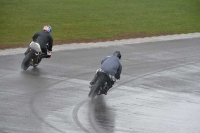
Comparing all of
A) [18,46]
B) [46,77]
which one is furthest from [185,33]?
[46,77]

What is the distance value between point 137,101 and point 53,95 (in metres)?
2.57

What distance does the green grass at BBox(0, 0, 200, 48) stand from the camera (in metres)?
30.3

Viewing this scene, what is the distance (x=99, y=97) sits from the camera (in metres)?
17.2

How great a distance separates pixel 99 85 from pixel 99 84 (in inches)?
1.7

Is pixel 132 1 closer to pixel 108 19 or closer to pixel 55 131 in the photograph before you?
pixel 108 19

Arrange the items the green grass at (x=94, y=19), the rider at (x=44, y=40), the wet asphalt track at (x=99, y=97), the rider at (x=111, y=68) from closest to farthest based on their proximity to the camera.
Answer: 1. the wet asphalt track at (x=99, y=97)
2. the rider at (x=111, y=68)
3. the rider at (x=44, y=40)
4. the green grass at (x=94, y=19)

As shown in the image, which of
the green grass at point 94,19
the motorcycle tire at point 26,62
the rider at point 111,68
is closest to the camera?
the rider at point 111,68

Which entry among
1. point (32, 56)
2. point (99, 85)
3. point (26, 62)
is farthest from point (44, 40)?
point (99, 85)

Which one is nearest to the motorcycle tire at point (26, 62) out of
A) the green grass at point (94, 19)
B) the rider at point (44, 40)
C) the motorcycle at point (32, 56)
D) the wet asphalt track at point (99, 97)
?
the motorcycle at point (32, 56)

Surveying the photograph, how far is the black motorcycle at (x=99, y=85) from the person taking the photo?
16812 mm

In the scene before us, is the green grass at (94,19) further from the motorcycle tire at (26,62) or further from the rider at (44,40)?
the motorcycle tire at (26,62)

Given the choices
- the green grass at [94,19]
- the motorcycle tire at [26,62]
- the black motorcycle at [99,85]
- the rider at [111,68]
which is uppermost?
the rider at [111,68]

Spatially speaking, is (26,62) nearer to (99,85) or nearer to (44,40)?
(44,40)

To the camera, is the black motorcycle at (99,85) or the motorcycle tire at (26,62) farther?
the motorcycle tire at (26,62)
